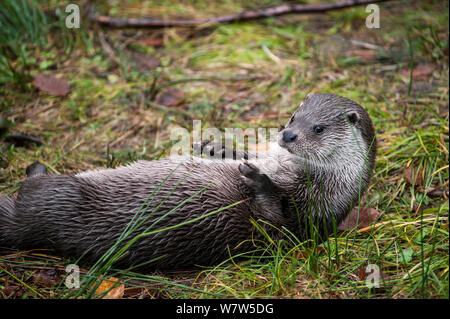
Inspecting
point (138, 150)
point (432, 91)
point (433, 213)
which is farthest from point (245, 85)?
point (433, 213)

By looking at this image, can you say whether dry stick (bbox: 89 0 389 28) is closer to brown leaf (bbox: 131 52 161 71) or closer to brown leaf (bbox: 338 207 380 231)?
brown leaf (bbox: 131 52 161 71)

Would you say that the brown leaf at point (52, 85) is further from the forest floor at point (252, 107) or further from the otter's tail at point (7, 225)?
the otter's tail at point (7, 225)

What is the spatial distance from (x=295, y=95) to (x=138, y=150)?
1.41 metres

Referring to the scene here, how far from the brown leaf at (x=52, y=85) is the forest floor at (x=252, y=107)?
5 cm

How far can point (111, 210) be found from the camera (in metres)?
2.17

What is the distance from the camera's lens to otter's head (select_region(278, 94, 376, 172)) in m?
2.43

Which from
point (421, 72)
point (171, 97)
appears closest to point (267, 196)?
point (171, 97)

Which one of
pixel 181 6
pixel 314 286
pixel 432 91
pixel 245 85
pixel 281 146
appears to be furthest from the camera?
pixel 181 6

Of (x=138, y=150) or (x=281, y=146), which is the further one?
(x=138, y=150)

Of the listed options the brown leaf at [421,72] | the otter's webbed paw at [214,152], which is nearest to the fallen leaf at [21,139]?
the otter's webbed paw at [214,152]

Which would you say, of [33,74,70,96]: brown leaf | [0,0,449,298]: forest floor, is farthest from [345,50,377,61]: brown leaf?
[33,74,70,96]: brown leaf

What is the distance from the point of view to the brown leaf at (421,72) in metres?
3.78

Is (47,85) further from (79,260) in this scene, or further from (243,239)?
(243,239)
